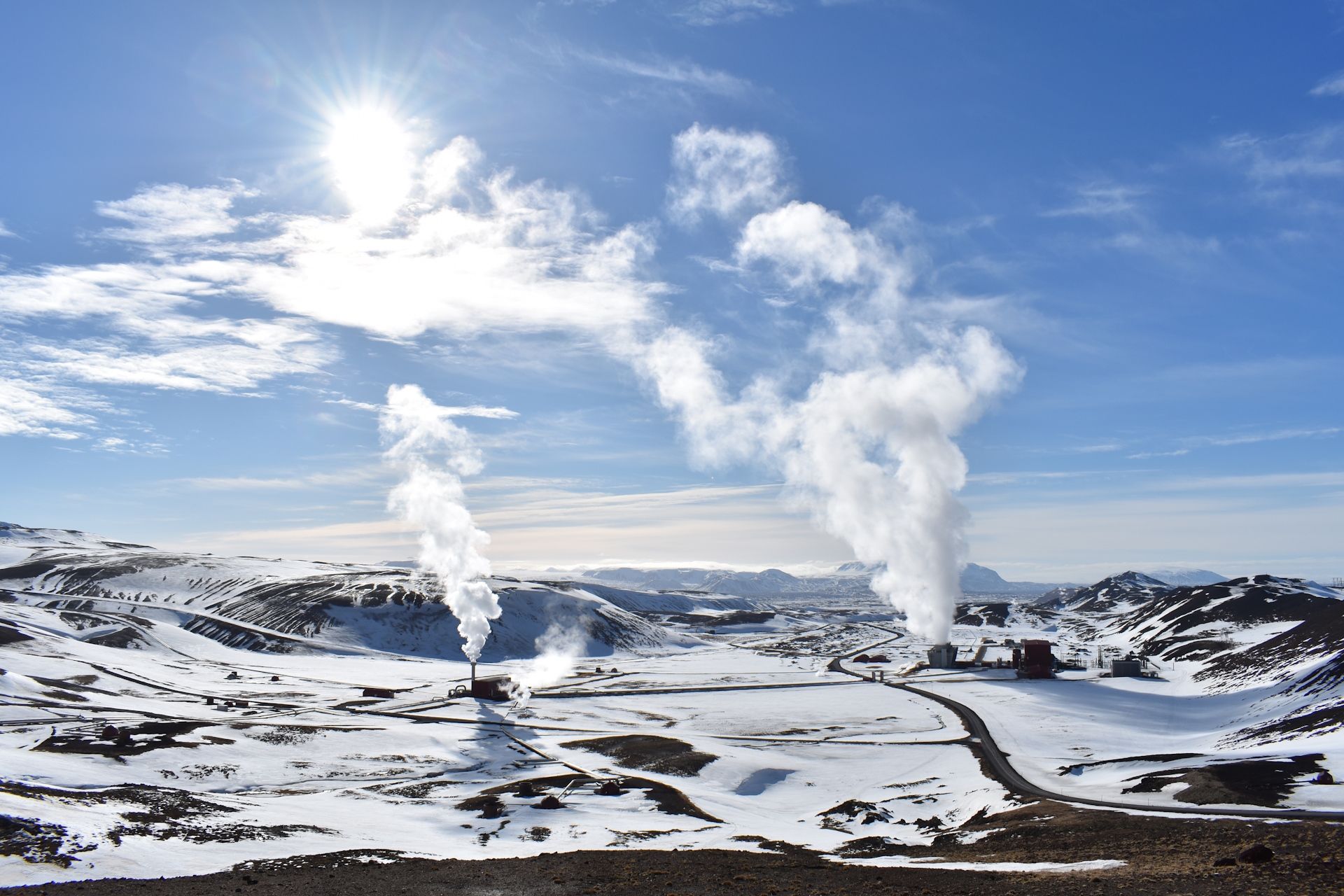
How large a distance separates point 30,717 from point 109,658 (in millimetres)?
54411

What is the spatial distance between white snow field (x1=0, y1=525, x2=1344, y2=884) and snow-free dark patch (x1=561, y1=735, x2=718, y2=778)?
0.39 meters

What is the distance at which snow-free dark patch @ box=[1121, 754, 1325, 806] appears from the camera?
134 feet

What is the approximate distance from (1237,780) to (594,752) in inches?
1874

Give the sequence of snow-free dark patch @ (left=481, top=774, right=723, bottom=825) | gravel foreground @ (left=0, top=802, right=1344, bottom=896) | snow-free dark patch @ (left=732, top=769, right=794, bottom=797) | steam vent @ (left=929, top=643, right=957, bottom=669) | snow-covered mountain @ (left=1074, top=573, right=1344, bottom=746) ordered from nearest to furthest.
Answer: gravel foreground @ (left=0, top=802, right=1344, bottom=896) → snow-free dark patch @ (left=481, top=774, right=723, bottom=825) → snow-free dark patch @ (left=732, top=769, right=794, bottom=797) → snow-covered mountain @ (left=1074, top=573, right=1344, bottom=746) → steam vent @ (left=929, top=643, right=957, bottom=669)

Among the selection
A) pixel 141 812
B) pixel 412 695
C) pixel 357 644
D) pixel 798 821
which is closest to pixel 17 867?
pixel 141 812

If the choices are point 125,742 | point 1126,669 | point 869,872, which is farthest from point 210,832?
point 1126,669

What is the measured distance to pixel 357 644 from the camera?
183250 mm

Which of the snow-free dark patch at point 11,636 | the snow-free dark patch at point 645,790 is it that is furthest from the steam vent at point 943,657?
the snow-free dark patch at point 11,636

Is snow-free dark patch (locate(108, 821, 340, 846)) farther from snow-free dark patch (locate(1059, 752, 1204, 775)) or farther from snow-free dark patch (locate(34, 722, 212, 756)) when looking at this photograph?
snow-free dark patch (locate(1059, 752, 1204, 775))

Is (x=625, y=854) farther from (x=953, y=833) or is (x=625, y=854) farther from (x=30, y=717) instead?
(x=30, y=717)

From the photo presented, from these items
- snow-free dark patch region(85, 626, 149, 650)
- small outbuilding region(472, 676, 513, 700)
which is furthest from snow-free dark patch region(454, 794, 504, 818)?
snow-free dark patch region(85, 626, 149, 650)

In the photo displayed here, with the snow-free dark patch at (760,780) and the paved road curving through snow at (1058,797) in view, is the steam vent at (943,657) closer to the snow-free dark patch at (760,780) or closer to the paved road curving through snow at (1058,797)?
the paved road curving through snow at (1058,797)

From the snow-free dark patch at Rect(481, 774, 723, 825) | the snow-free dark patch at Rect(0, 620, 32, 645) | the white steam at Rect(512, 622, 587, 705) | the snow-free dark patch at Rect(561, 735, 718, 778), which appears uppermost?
the snow-free dark patch at Rect(0, 620, 32, 645)

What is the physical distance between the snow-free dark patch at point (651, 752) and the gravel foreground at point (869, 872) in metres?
25.2
